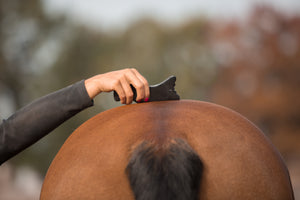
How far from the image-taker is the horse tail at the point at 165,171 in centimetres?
69

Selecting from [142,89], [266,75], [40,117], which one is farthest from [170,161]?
[266,75]

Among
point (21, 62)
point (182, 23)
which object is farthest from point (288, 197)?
point (182, 23)

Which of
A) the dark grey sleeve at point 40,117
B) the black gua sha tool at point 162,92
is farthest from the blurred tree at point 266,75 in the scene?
the dark grey sleeve at point 40,117

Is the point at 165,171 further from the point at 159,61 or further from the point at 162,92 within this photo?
the point at 159,61

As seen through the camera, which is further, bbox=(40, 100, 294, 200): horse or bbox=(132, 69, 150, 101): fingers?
bbox=(132, 69, 150, 101): fingers

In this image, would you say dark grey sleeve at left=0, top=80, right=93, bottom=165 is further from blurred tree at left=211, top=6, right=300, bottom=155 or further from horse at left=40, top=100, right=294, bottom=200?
blurred tree at left=211, top=6, right=300, bottom=155

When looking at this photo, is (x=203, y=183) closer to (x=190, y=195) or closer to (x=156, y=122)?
(x=190, y=195)

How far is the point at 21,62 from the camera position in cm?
848

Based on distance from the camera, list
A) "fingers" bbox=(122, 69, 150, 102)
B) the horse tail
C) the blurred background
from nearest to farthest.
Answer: the horse tail, "fingers" bbox=(122, 69, 150, 102), the blurred background

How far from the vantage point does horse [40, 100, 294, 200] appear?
72 centimetres

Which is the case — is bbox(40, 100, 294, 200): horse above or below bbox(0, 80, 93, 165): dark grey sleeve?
below

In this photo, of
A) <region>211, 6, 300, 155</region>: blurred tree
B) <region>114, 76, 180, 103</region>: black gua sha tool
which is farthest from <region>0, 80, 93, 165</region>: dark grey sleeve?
<region>211, 6, 300, 155</region>: blurred tree

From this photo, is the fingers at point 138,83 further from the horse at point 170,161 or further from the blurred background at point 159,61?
the blurred background at point 159,61

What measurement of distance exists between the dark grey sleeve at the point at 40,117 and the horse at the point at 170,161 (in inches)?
4.3
